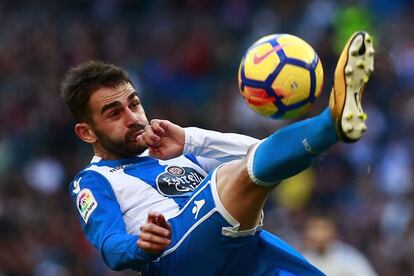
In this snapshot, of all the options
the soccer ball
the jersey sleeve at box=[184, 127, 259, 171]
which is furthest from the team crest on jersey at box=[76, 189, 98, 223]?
the soccer ball

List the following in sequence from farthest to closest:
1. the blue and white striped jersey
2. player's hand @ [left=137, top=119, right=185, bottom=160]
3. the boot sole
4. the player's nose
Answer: the player's nose
player's hand @ [left=137, top=119, right=185, bottom=160]
the blue and white striped jersey
the boot sole

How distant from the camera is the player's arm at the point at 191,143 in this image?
6305 millimetres

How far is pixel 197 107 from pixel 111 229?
8972mm

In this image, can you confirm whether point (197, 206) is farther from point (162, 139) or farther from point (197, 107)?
point (197, 107)

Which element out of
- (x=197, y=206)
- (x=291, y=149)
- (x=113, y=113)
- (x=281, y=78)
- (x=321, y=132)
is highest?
(x=281, y=78)

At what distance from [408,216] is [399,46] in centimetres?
238

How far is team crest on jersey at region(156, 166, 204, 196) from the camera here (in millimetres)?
6340

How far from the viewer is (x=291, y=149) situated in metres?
5.24

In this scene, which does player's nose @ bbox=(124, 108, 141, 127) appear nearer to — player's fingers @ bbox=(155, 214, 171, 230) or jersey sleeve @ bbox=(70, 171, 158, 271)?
jersey sleeve @ bbox=(70, 171, 158, 271)

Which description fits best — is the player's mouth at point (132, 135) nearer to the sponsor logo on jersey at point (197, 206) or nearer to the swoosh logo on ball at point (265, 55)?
the sponsor logo on jersey at point (197, 206)

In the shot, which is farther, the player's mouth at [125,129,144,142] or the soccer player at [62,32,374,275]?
the player's mouth at [125,129,144,142]

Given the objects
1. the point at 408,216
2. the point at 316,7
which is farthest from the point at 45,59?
the point at 408,216

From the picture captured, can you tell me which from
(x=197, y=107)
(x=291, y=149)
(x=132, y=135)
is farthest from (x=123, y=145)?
(x=197, y=107)

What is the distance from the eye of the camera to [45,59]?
642 inches
